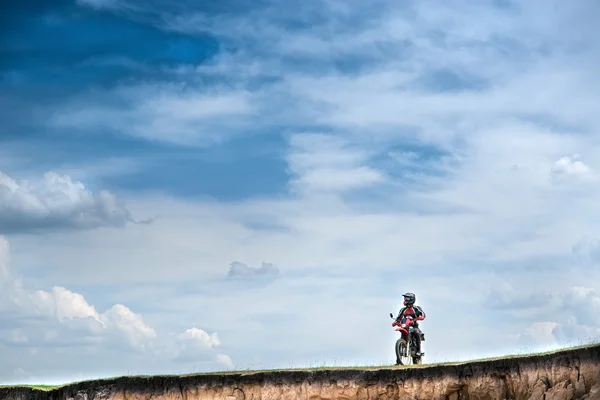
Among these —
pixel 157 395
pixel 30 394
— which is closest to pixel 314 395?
pixel 157 395

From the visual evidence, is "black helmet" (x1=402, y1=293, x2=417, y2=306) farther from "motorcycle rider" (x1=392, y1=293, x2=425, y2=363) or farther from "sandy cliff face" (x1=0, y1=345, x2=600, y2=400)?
"sandy cliff face" (x1=0, y1=345, x2=600, y2=400)

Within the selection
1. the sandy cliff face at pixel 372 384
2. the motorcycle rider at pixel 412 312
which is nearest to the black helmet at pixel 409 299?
the motorcycle rider at pixel 412 312

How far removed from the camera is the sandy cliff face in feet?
73.0

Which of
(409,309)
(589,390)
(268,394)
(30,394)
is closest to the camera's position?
Result: (589,390)

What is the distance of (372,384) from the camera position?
23.0 m

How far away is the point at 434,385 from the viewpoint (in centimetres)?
2277

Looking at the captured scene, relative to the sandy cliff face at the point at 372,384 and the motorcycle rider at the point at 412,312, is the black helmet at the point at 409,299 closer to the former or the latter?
the motorcycle rider at the point at 412,312

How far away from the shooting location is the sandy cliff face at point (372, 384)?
22.3 meters

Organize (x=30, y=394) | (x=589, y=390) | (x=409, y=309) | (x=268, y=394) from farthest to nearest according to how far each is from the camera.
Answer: (x=409, y=309) → (x=30, y=394) → (x=268, y=394) → (x=589, y=390)

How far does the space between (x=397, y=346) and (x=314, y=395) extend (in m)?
3.98

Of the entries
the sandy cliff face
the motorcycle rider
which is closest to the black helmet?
the motorcycle rider

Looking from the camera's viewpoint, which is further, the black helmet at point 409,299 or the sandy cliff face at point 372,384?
the black helmet at point 409,299

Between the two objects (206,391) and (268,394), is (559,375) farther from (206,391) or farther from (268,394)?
(206,391)

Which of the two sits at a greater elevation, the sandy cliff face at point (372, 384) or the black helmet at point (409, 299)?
the black helmet at point (409, 299)
